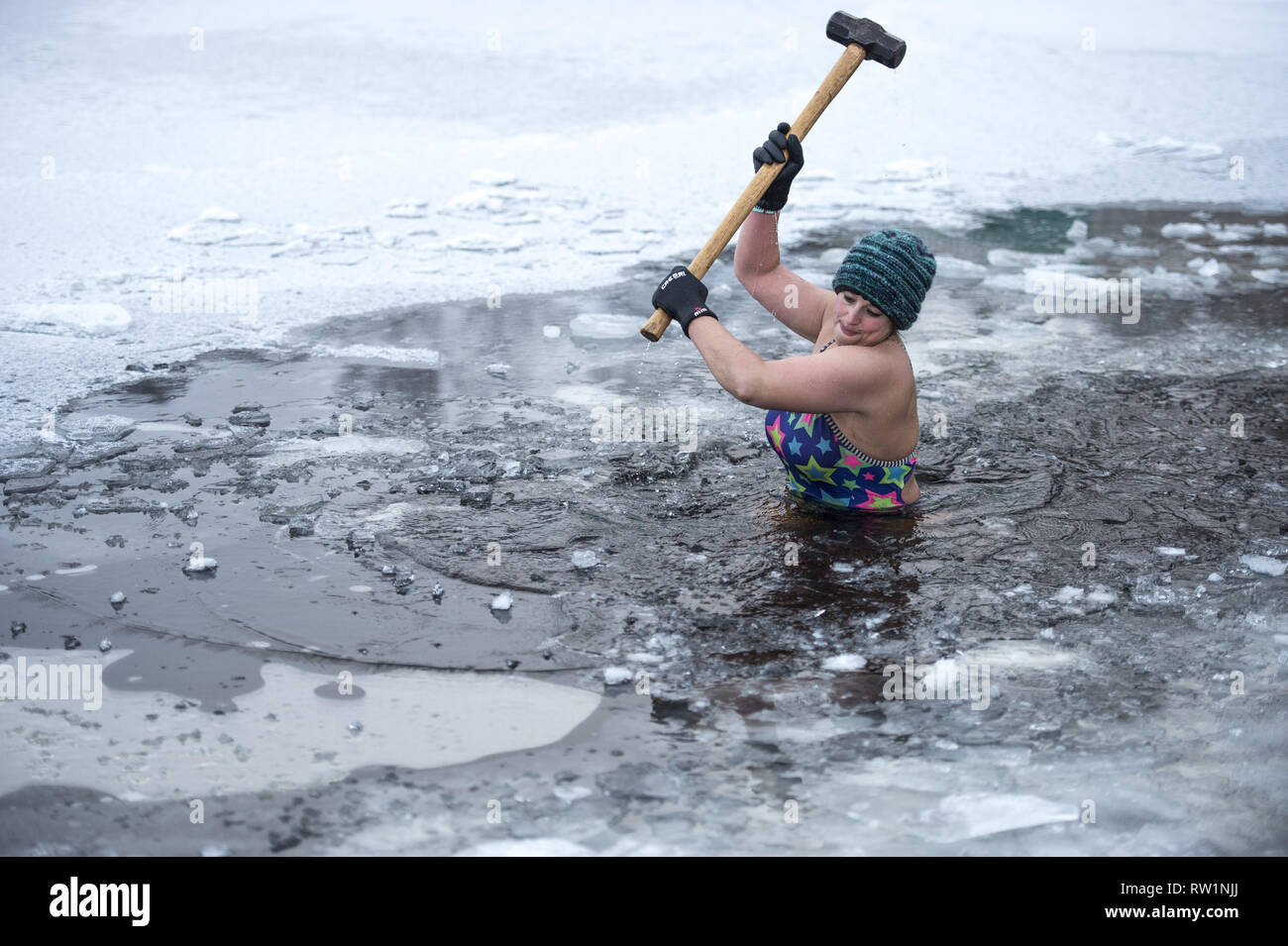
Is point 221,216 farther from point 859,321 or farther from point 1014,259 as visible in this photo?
point 859,321

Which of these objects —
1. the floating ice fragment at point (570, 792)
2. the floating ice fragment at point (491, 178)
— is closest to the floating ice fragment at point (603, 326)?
the floating ice fragment at point (491, 178)

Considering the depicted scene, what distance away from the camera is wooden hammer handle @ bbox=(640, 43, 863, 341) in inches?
131

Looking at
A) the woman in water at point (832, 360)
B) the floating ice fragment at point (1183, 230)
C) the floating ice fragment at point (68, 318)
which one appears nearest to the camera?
the woman in water at point (832, 360)

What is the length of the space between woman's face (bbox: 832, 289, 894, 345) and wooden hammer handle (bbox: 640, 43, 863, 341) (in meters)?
0.36

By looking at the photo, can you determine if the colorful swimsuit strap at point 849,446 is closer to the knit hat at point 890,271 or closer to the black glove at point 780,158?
the knit hat at point 890,271

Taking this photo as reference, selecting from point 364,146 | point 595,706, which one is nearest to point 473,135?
point 364,146

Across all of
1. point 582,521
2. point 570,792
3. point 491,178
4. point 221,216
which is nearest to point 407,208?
point 491,178

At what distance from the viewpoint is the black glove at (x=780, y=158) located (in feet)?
11.2

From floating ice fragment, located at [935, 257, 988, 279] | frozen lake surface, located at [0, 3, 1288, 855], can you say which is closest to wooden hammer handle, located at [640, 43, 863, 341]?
frozen lake surface, located at [0, 3, 1288, 855]

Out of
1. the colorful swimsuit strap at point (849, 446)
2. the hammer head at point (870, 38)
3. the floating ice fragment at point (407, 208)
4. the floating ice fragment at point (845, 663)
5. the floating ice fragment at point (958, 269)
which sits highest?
the hammer head at point (870, 38)

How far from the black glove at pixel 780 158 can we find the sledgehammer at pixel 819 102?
0.07 ft

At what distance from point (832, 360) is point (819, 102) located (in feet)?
2.63

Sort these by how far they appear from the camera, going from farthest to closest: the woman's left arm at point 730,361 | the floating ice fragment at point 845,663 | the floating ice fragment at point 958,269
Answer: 1. the floating ice fragment at point 958,269
2. the woman's left arm at point 730,361
3. the floating ice fragment at point 845,663

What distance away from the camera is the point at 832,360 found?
327cm
